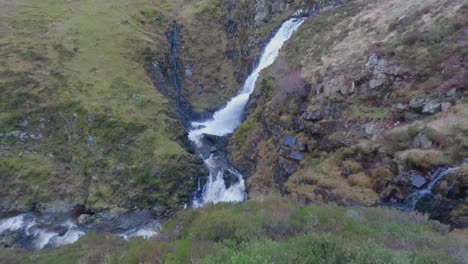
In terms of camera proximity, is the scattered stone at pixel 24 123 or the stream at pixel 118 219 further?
the scattered stone at pixel 24 123

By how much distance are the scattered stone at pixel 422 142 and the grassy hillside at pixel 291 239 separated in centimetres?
474

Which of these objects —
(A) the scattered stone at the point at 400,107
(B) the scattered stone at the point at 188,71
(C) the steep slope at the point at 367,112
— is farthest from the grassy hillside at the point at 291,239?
(B) the scattered stone at the point at 188,71

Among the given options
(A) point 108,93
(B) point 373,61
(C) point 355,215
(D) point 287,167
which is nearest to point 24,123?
(A) point 108,93

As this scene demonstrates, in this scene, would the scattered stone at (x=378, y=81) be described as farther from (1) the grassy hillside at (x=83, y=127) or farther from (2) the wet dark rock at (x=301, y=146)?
(1) the grassy hillside at (x=83, y=127)

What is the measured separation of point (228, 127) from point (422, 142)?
22.4 m

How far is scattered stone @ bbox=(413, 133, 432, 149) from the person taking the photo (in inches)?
748

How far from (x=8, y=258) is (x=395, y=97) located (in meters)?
23.8

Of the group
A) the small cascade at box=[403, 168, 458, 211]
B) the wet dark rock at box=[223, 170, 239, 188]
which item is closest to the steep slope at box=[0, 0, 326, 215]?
the wet dark rock at box=[223, 170, 239, 188]

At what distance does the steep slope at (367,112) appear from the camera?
19.2 meters

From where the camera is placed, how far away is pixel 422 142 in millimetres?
19312

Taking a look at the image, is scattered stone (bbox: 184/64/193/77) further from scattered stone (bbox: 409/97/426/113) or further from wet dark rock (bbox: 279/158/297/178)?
scattered stone (bbox: 409/97/426/113)

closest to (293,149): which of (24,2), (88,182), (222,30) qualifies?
(88,182)

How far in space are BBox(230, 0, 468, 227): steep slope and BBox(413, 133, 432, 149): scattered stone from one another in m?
0.05

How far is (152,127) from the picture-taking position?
34969mm
